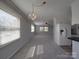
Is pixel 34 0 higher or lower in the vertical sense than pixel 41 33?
higher

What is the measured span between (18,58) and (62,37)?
184 inches

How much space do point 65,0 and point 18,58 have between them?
3.42 metres

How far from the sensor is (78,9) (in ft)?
15.0

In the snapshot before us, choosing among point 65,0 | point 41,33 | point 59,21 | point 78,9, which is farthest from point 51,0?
point 41,33

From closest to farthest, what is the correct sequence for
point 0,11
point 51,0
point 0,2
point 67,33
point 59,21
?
point 0,2
point 0,11
point 51,0
point 67,33
point 59,21

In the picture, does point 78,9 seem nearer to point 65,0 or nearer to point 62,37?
point 65,0

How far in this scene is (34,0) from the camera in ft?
16.3

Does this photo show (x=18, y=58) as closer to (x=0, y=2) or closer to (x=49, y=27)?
(x=0, y=2)

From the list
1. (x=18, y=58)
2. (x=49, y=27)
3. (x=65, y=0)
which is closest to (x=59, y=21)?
(x=65, y=0)

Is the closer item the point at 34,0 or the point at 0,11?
the point at 0,11

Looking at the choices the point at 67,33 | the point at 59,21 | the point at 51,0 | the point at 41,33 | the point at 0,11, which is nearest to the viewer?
the point at 0,11

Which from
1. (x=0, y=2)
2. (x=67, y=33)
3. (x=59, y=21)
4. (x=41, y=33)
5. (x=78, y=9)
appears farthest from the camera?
(x=41, y=33)

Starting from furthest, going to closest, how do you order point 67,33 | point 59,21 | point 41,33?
point 41,33 → point 59,21 → point 67,33

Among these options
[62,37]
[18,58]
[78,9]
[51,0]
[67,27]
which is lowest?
[18,58]
